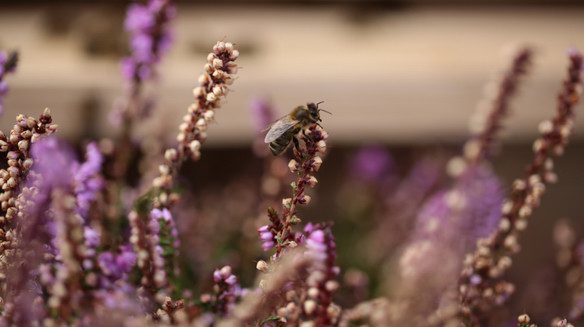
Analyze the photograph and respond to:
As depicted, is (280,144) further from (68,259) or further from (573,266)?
(573,266)

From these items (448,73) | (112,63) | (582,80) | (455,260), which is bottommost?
(455,260)

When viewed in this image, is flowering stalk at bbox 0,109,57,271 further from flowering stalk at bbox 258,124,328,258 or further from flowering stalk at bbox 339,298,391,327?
flowering stalk at bbox 339,298,391,327

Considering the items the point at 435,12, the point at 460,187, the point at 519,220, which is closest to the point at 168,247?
the point at 519,220

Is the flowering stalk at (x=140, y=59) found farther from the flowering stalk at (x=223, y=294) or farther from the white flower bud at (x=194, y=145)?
the flowering stalk at (x=223, y=294)

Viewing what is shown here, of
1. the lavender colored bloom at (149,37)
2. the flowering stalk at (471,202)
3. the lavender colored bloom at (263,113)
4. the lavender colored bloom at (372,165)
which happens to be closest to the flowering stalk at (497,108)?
the flowering stalk at (471,202)

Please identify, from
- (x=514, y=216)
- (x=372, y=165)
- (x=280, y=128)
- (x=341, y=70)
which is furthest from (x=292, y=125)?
(x=341, y=70)

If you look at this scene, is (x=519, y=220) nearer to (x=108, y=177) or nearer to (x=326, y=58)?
(x=108, y=177)
